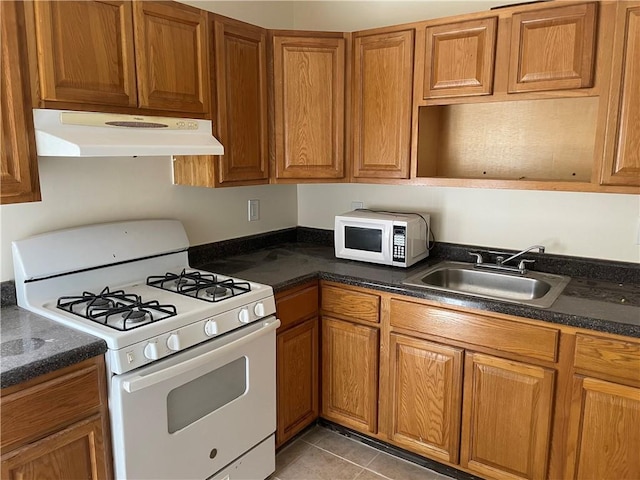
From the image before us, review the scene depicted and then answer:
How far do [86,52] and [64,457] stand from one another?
137 cm

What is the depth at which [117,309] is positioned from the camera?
1754mm

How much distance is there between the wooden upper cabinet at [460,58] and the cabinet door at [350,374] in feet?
3.97

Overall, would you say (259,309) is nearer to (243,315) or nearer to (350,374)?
(243,315)

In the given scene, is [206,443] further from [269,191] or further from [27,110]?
[269,191]

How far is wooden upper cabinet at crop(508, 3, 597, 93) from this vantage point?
1915 mm

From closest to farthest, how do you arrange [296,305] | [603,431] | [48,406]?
[48,406] → [603,431] → [296,305]

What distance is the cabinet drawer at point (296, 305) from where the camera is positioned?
2260mm

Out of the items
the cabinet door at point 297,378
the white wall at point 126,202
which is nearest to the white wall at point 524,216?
the white wall at point 126,202

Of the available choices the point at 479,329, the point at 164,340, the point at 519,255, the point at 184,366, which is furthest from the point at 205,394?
the point at 519,255

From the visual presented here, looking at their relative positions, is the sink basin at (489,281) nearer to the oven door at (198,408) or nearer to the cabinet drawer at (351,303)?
the cabinet drawer at (351,303)

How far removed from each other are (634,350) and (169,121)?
197cm

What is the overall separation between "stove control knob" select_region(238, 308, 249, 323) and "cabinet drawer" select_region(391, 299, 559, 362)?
0.70 meters

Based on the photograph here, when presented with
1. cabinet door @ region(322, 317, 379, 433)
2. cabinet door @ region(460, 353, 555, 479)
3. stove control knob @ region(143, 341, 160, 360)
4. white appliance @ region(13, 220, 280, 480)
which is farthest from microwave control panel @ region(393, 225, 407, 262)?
stove control knob @ region(143, 341, 160, 360)

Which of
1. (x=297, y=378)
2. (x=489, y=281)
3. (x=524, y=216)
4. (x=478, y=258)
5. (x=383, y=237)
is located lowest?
(x=297, y=378)
